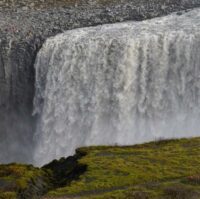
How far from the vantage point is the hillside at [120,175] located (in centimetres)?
1927

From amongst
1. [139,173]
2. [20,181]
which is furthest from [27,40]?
[139,173]

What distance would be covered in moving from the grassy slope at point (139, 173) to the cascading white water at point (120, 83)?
15.1 meters

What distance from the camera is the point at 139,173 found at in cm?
2083

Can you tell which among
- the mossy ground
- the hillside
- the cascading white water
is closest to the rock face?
the cascading white water

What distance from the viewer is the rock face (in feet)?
149

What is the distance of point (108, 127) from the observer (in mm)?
41531

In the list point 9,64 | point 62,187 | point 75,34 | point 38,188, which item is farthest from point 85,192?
point 9,64

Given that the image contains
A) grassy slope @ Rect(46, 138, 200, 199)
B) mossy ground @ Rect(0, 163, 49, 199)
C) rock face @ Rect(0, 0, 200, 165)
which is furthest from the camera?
rock face @ Rect(0, 0, 200, 165)

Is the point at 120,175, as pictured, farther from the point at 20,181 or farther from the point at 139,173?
the point at 20,181

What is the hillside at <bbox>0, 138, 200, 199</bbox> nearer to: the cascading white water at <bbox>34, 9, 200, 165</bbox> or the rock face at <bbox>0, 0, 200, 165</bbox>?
the cascading white water at <bbox>34, 9, 200, 165</bbox>

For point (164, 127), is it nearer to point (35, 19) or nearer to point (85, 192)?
point (35, 19)

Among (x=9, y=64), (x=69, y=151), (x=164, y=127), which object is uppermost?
(x=9, y=64)

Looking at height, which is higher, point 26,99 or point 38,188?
point 38,188

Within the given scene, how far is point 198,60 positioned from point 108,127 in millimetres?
9668
